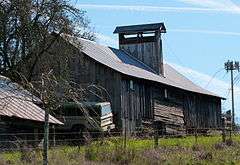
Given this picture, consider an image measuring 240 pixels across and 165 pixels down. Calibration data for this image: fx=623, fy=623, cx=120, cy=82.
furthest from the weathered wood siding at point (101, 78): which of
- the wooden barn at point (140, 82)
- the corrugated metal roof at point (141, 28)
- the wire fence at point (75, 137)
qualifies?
the corrugated metal roof at point (141, 28)

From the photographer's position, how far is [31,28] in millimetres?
43750

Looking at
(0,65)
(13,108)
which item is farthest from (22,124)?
(0,65)

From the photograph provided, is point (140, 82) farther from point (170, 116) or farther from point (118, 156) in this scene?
point (118, 156)

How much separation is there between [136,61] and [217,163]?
1148 inches

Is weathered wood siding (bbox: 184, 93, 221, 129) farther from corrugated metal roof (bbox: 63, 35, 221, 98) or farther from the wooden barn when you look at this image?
corrugated metal roof (bbox: 63, 35, 221, 98)

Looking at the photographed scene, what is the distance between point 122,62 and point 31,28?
23.3 ft

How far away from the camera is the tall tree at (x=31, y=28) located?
4297 centimetres

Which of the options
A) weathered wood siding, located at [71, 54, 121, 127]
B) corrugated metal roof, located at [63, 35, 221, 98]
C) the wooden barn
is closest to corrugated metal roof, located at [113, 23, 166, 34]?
the wooden barn

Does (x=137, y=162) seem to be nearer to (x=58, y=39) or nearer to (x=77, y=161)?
(x=77, y=161)

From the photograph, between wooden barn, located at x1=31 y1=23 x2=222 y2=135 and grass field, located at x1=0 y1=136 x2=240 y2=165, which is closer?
grass field, located at x1=0 y1=136 x2=240 y2=165

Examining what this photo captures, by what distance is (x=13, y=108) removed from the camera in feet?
87.9

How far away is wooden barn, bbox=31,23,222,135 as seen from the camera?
135 ft

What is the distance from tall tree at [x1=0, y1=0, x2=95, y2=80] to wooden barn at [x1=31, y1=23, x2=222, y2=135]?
3.67ft

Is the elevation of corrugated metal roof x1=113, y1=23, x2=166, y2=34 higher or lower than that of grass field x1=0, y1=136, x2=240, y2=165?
higher
